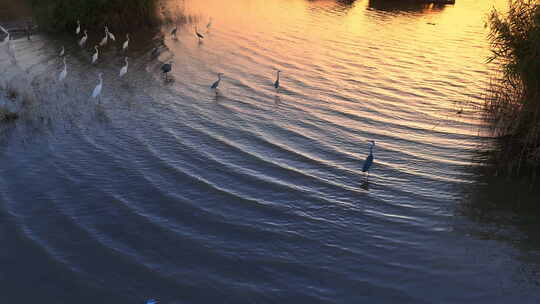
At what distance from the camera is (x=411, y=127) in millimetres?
16719

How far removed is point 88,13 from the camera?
1142 inches

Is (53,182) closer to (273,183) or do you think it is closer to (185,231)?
(185,231)

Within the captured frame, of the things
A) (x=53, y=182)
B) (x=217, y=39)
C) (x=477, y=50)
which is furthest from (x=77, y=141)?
(x=477, y=50)

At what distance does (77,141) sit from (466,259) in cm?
1112

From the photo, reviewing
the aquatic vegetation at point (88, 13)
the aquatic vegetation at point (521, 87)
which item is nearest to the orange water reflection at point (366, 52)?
the aquatic vegetation at point (521, 87)

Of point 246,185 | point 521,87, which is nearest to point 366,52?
point 521,87

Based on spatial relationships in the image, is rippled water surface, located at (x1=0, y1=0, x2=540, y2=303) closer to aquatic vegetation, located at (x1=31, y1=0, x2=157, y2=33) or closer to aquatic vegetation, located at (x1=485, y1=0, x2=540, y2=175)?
aquatic vegetation, located at (x1=485, y1=0, x2=540, y2=175)

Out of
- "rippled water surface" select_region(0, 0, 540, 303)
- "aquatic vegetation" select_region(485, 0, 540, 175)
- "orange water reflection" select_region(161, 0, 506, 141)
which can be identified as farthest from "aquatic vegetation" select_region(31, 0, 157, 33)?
"aquatic vegetation" select_region(485, 0, 540, 175)

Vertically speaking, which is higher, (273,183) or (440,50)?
(440,50)

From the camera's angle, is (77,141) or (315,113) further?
(315,113)

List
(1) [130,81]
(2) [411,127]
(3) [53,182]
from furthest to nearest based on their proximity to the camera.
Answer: (1) [130,81]
(2) [411,127]
(3) [53,182]

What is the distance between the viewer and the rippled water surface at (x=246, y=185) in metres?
9.11

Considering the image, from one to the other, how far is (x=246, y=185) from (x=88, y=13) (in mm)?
21449

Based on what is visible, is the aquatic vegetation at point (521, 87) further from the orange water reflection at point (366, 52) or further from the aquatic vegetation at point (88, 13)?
the aquatic vegetation at point (88, 13)
